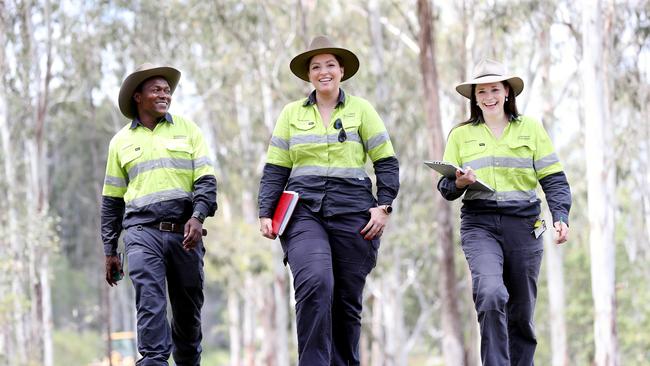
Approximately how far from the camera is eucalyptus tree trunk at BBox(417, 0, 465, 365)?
20.1 meters

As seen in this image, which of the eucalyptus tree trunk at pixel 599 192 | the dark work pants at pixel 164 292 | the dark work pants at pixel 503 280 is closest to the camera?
the dark work pants at pixel 503 280

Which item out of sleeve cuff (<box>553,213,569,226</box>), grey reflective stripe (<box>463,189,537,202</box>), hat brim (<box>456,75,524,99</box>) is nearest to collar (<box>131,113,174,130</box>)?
hat brim (<box>456,75,524,99</box>)

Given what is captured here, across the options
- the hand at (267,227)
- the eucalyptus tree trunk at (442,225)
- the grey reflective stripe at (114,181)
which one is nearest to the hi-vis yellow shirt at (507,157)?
the hand at (267,227)

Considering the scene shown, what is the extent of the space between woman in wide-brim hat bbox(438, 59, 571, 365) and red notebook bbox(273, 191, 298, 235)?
0.98 meters

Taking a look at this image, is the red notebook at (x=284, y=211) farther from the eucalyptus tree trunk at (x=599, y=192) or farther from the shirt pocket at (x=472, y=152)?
the eucalyptus tree trunk at (x=599, y=192)

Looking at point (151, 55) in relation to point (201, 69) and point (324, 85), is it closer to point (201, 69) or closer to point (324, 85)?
point (201, 69)

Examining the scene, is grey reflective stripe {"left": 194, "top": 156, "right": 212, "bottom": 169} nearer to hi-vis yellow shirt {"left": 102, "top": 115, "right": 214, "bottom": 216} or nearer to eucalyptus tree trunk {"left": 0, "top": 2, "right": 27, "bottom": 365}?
hi-vis yellow shirt {"left": 102, "top": 115, "right": 214, "bottom": 216}

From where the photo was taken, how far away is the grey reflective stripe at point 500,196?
700cm

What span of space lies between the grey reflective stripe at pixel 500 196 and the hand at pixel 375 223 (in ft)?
2.05

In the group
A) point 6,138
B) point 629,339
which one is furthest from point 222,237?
Result: point 629,339

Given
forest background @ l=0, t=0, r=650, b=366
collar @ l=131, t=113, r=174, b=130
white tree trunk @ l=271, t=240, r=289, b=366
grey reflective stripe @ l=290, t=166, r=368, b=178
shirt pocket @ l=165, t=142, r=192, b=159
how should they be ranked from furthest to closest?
white tree trunk @ l=271, t=240, r=289, b=366 < forest background @ l=0, t=0, r=650, b=366 < collar @ l=131, t=113, r=174, b=130 < shirt pocket @ l=165, t=142, r=192, b=159 < grey reflective stripe @ l=290, t=166, r=368, b=178

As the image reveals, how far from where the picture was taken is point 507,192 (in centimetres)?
701

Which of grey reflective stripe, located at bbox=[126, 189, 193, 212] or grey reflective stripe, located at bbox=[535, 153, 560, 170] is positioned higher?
grey reflective stripe, located at bbox=[535, 153, 560, 170]

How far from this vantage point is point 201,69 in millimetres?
30828
